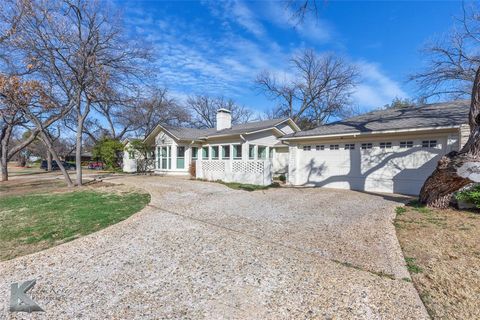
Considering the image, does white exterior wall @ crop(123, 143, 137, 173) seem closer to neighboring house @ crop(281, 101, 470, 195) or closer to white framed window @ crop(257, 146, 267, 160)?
white framed window @ crop(257, 146, 267, 160)

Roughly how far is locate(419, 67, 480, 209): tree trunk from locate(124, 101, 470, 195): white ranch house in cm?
267

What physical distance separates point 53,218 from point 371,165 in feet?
37.7

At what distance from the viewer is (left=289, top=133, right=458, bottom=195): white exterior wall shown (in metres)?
9.45

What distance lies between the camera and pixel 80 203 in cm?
805

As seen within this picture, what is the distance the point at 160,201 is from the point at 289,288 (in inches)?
244

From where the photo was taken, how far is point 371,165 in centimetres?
1074

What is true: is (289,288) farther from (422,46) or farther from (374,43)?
(422,46)

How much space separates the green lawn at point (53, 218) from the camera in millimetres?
4637

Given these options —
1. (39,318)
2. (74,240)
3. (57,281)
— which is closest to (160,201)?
(74,240)

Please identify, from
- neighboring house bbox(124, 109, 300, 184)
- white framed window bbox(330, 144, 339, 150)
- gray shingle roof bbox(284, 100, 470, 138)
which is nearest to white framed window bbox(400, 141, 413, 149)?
gray shingle roof bbox(284, 100, 470, 138)

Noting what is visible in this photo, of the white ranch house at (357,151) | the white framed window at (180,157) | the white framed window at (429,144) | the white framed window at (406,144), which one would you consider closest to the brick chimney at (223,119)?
the white ranch house at (357,151)

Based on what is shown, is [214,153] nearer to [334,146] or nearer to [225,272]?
[334,146]

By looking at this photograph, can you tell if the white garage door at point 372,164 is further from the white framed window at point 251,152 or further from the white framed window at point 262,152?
the white framed window at point 262,152

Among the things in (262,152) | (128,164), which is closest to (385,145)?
(262,152)
